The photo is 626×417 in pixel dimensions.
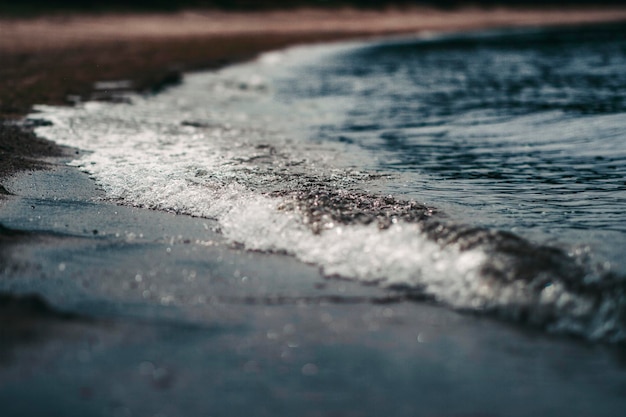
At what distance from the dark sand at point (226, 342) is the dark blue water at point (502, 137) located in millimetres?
1097

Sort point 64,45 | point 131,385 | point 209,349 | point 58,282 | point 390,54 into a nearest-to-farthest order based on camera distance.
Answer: point 131,385 → point 209,349 → point 58,282 → point 64,45 → point 390,54

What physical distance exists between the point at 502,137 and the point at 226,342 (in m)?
6.17

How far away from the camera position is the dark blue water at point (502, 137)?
4523 millimetres

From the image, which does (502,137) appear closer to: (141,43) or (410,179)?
(410,179)

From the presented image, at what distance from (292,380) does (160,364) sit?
1.67 feet

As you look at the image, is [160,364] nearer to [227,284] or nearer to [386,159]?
[227,284]

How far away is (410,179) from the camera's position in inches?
227

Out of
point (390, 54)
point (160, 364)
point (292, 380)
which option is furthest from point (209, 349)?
point (390, 54)

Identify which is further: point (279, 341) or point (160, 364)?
point (279, 341)

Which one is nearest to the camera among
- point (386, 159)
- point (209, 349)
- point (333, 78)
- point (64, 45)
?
point (209, 349)

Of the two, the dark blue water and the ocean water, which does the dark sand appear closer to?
the ocean water

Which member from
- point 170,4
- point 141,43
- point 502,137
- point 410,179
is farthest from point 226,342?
point 170,4

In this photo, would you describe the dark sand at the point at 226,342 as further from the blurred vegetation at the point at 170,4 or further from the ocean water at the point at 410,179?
the blurred vegetation at the point at 170,4

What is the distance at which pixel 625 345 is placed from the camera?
282 cm
